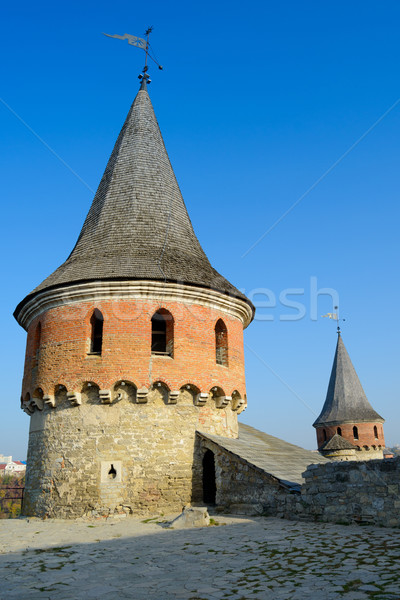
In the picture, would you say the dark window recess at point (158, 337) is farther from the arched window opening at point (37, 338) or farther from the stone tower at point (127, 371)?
the arched window opening at point (37, 338)

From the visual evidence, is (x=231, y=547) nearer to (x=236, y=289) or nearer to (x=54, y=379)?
(x=54, y=379)

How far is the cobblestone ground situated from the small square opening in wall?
1.93m

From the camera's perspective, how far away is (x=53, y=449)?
1268 centimetres

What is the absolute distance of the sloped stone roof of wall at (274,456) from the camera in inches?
442

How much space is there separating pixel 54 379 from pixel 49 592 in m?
7.82

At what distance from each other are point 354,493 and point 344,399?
111ft

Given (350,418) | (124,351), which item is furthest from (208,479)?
(350,418)

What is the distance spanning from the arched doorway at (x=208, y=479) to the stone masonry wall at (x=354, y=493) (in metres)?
3.69

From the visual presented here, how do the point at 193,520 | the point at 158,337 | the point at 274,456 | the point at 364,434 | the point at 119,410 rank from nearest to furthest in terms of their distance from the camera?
the point at 193,520 → the point at 119,410 → the point at 274,456 → the point at 158,337 → the point at 364,434

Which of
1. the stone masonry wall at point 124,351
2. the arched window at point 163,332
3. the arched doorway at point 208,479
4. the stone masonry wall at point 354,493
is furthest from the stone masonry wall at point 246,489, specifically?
the arched window at point 163,332

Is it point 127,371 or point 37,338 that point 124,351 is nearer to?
point 127,371

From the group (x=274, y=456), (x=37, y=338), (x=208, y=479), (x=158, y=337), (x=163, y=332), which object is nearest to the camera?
(x=208, y=479)

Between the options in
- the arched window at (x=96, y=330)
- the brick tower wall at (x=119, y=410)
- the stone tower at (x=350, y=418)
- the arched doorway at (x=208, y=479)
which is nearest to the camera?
the brick tower wall at (x=119, y=410)

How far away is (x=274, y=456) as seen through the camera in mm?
13859
